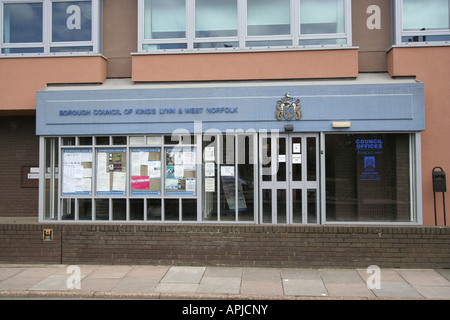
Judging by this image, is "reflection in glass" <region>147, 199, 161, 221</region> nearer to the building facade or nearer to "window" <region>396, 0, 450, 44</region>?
the building facade

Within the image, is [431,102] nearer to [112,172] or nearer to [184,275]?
[184,275]

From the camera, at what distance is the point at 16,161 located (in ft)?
36.7

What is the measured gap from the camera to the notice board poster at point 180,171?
30.7 feet

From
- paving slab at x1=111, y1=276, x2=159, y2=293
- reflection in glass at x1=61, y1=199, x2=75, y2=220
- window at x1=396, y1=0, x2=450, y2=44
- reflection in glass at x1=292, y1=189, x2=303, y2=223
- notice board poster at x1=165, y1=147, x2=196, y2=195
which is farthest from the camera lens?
reflection in glass at x1=61, y1=199, x2=75, y2=220

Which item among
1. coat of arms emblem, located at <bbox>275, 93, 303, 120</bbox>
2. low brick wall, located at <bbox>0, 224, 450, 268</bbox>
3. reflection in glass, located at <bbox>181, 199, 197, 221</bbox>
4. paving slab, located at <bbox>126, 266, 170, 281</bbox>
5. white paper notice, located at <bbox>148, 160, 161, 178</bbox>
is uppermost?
coat of arms emblem, located at <bbox>275, 93, 303, 120</bbox>

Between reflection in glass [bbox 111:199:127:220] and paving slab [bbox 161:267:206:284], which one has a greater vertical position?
reflection in glass [bbox 111:199:127:220]

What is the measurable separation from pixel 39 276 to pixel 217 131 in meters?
4.70

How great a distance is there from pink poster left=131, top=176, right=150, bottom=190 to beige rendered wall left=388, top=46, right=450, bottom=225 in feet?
20.5

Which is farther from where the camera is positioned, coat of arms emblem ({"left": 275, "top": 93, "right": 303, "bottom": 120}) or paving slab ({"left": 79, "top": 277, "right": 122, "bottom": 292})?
coat of arms emblem ({"left": 275, "top": 93, "right": 303, "bottom": 120})

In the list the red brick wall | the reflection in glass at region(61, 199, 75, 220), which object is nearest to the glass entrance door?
the reflection in glass at region(61, 199, 75, 220)

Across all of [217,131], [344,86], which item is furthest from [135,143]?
[344,86]

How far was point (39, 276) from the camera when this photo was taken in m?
7.52

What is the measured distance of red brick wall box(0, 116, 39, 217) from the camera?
11055mm

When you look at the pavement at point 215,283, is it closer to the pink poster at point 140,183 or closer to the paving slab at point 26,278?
the paving slab at point 26,278
